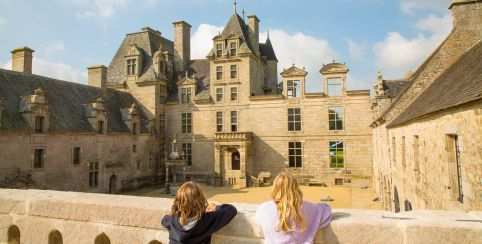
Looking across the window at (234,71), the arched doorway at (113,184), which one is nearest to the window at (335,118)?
the window at (234,71)

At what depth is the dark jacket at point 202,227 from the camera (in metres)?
2.87

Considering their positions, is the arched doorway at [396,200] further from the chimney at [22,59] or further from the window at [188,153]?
the chimney at [22,59]

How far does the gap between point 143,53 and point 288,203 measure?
3245cm

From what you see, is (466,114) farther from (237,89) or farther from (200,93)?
(200,93)

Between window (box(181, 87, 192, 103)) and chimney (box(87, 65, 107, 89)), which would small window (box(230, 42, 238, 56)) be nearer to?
window (box(181, 87, 192, 103))

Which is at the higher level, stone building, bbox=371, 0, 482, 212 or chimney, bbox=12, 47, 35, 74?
chimney, bbox=12, 47, 35, 74

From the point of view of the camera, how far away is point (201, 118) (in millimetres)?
30281

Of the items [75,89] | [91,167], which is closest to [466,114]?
[91,167]

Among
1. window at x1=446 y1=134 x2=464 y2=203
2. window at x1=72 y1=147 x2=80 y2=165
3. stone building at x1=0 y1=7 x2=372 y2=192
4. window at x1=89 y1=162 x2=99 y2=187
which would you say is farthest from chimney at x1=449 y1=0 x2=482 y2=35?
window at x1=89 y1=162 x2=99 y2=187

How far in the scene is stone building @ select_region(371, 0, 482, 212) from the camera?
18.6 ft

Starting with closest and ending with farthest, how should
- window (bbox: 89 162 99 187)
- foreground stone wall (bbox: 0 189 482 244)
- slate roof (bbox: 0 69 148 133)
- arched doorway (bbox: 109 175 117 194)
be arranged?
foreground stone wall (bbox: 0 189 482 244)
slate roof (bbox: 0 69 148 133)
window (bbox: 89 162 99 187)
arched doorway (bbox: 109 175 117 194)

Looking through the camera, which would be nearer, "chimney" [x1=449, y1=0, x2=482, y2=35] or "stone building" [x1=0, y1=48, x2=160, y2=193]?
"chimney" [x1=449, y1=0, x2=482, y2=35]

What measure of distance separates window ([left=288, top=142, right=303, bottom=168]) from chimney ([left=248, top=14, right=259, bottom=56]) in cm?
978

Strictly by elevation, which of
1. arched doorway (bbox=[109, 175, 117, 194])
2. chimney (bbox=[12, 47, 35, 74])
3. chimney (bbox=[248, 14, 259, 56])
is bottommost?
arched doorway (bbox=[109, 175, 117, 194])
